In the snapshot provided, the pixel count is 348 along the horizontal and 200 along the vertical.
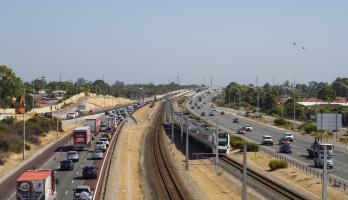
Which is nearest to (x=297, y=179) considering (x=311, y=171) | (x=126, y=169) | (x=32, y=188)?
(x=311, y=171)

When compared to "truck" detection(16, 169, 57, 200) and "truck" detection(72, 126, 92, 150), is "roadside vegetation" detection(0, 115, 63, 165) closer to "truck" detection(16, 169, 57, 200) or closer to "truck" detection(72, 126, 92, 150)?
"truck" detection(72, 126, 92, 150)

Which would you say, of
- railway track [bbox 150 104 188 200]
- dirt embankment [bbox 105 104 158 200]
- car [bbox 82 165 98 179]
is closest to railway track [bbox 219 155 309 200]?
railway track [bbox 150 104 188 200]

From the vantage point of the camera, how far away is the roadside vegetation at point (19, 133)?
2953 inches

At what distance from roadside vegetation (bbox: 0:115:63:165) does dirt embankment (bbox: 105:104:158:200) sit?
40.3 ft

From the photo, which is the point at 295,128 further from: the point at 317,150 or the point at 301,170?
the point at 301,170

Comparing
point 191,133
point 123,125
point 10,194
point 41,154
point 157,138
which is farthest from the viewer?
point 123,125

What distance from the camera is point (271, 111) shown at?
19425cm

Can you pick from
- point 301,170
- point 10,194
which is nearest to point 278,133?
point 301,170

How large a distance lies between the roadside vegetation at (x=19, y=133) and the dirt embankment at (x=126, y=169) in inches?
484

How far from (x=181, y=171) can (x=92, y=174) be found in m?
15.2

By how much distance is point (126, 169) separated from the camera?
67125 millimetres

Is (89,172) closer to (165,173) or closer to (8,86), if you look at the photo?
(165,173)

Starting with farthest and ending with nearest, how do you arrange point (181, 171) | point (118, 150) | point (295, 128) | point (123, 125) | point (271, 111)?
point (271, 111)
point (123, 125)
point (295, 128)
point (118, 150)
point (181, 171)

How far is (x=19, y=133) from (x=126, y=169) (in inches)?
1200
